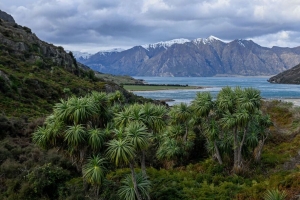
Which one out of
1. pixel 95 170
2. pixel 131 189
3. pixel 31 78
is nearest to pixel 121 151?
pixel 95 170

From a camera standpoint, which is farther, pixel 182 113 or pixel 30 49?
pixel 30 49

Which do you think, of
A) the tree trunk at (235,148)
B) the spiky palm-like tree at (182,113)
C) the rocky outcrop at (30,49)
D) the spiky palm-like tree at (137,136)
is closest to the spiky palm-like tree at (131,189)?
the spiky palm-like tree at (137,136)

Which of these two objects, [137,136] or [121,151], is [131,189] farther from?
[137,136]

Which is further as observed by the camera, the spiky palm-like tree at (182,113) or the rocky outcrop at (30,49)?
the rocky outcrop at (30,49)

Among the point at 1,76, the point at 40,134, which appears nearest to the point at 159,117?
the point at 40,134

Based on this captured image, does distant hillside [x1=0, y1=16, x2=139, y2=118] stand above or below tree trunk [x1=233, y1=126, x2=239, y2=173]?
above

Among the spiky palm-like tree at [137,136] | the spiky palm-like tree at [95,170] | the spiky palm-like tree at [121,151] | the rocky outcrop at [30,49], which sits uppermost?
the rocky outcrop at [30,49]

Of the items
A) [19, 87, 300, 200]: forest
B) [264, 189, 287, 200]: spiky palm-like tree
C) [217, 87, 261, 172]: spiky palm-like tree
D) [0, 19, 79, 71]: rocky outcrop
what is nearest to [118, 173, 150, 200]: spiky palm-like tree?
[19, 87, 300, 200]: forest

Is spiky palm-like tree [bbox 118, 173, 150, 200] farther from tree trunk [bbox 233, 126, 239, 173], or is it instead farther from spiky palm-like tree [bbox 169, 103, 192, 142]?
spiky palm-like tree [bbox 169, 103, 192, 142]

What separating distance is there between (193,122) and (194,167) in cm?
369

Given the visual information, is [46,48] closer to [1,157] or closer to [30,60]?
[30,60]

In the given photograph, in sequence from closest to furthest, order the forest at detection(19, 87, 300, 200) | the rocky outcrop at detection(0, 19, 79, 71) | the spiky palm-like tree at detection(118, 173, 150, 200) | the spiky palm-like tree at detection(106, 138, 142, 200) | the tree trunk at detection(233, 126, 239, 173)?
1. the spiky palm-like tree at detection(106, 138, 142, 200)
2. the forest at detection(19, 87, 300, 200)
3. the spiky palm-like tree at detection(118, 173, 150, 200)
4. the tree trunk at detection(233, 126, 239, 173)
5. the rocky outcrop at detection(0, 19, 79, 71)

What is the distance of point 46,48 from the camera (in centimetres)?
8325

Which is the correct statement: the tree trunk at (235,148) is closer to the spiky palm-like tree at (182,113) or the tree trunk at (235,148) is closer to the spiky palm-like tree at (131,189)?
the spiky palm-like tree at (182,113)
